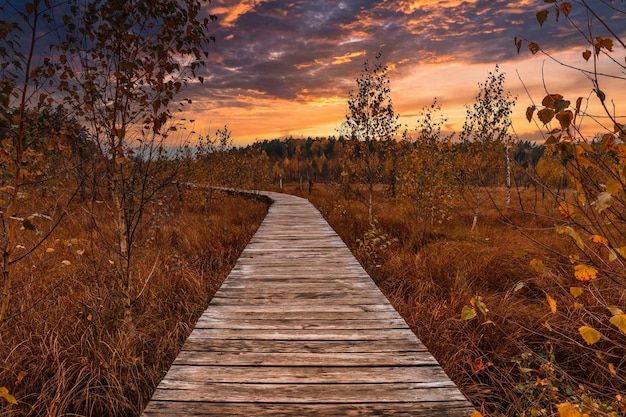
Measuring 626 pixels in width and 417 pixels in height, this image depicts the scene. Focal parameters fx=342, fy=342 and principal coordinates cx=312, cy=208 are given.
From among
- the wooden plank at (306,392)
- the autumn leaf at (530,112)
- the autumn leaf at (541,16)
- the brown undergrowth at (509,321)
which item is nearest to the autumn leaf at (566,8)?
the autumn leaf at (541,16)

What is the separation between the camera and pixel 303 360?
2.39 metres

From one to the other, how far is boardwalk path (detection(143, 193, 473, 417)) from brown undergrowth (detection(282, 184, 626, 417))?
705 millimetres

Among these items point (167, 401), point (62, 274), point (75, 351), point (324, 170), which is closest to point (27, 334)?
point (75, 351)

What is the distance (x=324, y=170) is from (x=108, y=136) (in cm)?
7811

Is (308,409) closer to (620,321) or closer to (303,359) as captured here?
(303,359)

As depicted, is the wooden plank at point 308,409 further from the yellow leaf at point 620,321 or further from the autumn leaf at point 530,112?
the autumn leaf at point 530,112

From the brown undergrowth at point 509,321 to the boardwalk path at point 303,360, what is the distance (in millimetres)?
705

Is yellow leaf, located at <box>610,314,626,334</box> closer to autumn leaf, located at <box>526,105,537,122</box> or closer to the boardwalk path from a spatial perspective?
the boardwalk path

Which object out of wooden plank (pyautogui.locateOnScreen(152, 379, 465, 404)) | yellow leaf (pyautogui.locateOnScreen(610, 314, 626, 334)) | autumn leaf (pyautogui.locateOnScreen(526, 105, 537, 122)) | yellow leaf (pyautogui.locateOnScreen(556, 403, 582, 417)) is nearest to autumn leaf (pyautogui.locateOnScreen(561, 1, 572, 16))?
autumn leaf (pyautogui.locateOnScreen(526, 105, 537, 122))

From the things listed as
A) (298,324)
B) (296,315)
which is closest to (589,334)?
(298,324)

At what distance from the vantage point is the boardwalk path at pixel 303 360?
1.93m

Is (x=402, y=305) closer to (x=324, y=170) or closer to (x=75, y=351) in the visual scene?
(x=75, y=351)

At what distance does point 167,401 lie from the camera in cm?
194

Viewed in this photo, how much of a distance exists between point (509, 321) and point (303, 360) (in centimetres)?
214
